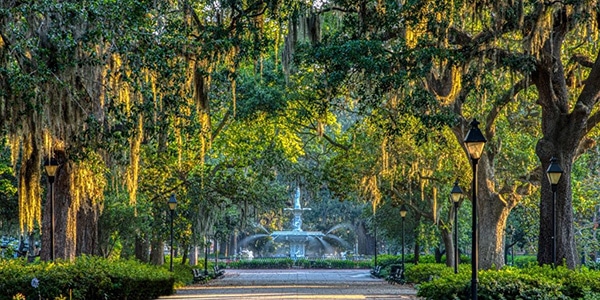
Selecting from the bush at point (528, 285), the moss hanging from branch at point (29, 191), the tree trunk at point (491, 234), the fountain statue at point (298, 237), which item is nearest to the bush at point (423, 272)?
the tree trunk at point (491, 234)

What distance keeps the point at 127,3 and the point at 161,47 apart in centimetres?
97

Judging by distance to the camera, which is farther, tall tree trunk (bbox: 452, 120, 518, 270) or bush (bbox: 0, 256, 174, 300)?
tall tree trunk (bbox: 452, 120, 518, 270)

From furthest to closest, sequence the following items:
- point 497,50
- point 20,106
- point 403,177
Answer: point 403,177, point 497,50, point 20,106

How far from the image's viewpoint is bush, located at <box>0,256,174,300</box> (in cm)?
1728

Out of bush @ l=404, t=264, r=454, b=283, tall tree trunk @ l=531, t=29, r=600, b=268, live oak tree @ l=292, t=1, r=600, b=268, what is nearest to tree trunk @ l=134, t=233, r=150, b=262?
bush @ l=404, t=264, r=454, b=283

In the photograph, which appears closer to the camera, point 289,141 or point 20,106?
point 20,106

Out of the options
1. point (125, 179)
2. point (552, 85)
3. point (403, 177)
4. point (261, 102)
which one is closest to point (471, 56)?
point (552, 85)

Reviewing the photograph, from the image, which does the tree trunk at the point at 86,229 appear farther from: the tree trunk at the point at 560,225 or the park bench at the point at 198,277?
the park bench at the point at 198,277

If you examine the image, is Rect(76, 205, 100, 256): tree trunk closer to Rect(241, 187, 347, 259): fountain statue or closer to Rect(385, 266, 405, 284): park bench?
Rect(385, 266, 405, 284): park bench

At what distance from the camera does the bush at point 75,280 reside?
1728cm

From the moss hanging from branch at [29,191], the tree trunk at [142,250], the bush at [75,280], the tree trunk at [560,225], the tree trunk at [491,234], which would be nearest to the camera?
the bush at [75,280]

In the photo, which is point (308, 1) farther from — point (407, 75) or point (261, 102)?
point (261, 102)

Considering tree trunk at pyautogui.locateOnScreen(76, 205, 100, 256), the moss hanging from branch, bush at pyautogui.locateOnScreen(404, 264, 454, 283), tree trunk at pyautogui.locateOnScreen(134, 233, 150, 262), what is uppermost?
the moss hanging from branch

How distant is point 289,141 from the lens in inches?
1491
